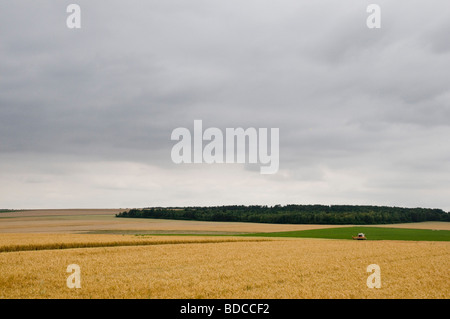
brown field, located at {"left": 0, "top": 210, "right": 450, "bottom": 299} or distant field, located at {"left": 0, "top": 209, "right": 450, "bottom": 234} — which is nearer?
brown field, located at {"left": 0, "top": 210, "right": 450, "bottom": 299}

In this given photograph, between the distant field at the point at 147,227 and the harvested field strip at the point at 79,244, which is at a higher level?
the harvested field strip at the point at 79,244

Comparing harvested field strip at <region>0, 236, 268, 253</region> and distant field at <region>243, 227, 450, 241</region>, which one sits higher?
harvested field strip at <region>0, 236, 268, 253</region>

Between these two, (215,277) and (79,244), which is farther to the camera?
(79,244)

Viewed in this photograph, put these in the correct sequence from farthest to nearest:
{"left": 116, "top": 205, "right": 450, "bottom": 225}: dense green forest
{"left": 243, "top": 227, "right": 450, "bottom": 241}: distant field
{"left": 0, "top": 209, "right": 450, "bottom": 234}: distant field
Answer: {"left": 116, "top": 205, "right": 450, "bottom": 225}: dense green forest
{"left": 0, "top": 209, "right": 450, "bottom": 234}: distant field
{"left": 243, "top": 227, "right": 450, "bottom": 241}: distant field

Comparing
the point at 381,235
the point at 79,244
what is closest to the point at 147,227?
the point at 79,244

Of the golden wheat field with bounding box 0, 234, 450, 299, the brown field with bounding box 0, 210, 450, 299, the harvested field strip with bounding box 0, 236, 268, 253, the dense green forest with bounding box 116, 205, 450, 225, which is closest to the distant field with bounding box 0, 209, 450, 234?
the dense green forest with bounding box 116, 205, 450, 225

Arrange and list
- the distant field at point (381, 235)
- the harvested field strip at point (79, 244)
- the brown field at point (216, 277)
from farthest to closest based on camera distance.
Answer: the distant field at point (381, 235), the harvested field strip at point (79, 244), the brown field at point (216, 277)

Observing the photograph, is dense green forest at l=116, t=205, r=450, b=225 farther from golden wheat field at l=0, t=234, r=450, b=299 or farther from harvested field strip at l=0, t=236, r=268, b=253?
golden wheat field at l=0, t=234, r=450, b=299

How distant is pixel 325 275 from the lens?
2006 centimetres

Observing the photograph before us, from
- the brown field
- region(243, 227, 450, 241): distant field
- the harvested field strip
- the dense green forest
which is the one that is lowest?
the dense green forest

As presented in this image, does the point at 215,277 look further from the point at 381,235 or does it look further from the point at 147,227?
the point at 147,227

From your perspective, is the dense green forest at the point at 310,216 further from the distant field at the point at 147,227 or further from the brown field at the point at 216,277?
the brown field at the point at 216,277

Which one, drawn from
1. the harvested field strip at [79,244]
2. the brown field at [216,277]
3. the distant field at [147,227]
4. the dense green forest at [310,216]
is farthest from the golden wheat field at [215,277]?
the dense green forest at [310,216]
